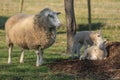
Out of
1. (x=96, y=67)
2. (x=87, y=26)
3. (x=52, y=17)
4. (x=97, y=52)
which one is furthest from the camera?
(x=87, y=26)

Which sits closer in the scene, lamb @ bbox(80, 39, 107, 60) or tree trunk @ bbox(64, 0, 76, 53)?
lamb @ bbox(80, 39, 107, 60)

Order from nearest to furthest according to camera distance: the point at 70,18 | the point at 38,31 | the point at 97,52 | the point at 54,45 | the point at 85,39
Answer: the point at 97,52
the point at 38,31
the point at 85,39
the point at 70,18
the point at 54,45

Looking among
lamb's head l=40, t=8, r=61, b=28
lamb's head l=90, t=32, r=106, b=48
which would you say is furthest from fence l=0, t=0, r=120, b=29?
lamb's head l=40, t=8, r=61, b=28

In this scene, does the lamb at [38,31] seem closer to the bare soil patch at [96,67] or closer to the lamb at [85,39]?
the bare soil patch at [96,67]

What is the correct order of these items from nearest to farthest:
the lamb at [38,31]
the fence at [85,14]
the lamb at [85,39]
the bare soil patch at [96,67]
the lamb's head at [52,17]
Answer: the bare soil patch at [96,67] → the lamb's head at [52,17] → the lamb at [38,31] → the lamb at [85,39] → the fence at [85,14]

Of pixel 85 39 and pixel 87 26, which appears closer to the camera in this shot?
pixel 85 39

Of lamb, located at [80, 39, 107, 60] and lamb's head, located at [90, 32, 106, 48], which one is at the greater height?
lamb's head, located at [90, 32, 106, 48]

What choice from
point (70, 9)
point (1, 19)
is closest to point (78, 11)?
point (1, 19)

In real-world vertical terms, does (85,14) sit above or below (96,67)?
above

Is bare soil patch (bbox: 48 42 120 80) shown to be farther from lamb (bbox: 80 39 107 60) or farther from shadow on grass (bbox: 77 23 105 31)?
shadow on grass (bbox: 77 23 105 31)

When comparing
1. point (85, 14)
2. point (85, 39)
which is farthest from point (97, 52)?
point (85, 14)

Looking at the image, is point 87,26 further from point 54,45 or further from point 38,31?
point 38,31

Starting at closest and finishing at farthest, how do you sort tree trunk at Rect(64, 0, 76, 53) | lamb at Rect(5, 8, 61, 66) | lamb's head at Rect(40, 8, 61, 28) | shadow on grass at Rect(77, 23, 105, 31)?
lamb's head at Rect(40, 8, 61, 28) < lamb at Rect(5, 8, 61, 66) < tree trunk at Rect(64, 0, 76, 53) < shadow on grass at Rect(77, 23, 105, 31)

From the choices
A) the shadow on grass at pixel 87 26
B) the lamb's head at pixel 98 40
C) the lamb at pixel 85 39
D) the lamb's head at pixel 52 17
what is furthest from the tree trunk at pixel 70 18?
the shadow on grass at pixel 87 26
